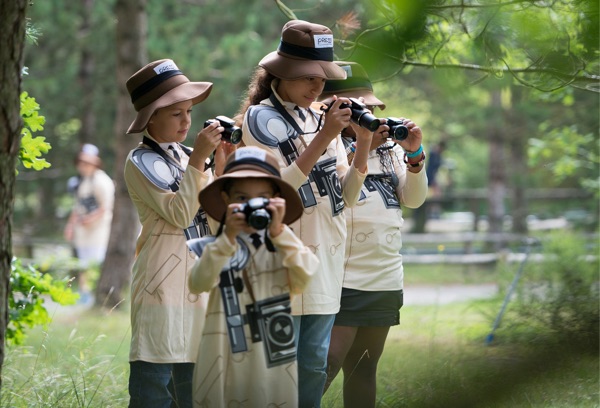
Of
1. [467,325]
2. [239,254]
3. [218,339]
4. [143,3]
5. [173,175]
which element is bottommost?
[467,325]

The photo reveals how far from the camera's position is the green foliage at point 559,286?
6.32 m

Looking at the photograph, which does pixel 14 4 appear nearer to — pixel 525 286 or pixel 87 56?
pixel 525 286

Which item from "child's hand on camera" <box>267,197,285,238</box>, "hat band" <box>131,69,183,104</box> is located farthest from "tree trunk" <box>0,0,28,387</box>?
"hat band" <box>131,69,183,104</box>

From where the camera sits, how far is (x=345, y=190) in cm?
412

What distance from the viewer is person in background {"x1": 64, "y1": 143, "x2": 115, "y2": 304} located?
12234mm

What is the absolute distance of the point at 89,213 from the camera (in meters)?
12.4

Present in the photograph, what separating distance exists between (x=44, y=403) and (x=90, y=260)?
8526mm

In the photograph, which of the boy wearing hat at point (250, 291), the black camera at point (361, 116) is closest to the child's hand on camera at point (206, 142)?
the boy wearing hat at point (250, 291)

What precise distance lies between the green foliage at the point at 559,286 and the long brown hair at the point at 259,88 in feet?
6.67

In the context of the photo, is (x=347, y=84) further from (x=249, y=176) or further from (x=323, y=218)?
(x=249, y=176)

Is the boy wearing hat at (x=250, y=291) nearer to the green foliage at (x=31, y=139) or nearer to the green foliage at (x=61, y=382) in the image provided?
the green foliage at (x=61, y=382)

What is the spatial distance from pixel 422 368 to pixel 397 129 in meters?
1.21

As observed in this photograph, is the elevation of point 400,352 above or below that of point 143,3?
below

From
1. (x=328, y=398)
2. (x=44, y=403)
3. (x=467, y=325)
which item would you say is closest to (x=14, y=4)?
(x=44, y=403)
